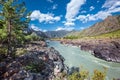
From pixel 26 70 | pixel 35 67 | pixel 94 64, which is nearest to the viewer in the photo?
pixel 26 70

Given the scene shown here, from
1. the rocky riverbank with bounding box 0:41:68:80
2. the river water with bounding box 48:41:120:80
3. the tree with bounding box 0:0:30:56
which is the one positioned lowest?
the river water with bounding box 48:41:120:80

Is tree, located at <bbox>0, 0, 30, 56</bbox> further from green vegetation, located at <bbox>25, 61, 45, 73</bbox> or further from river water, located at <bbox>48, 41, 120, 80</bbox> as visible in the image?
river water, located at <bbox>48, 41, 120, 80</bbox>

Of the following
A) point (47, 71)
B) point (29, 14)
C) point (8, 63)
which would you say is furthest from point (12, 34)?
point (47, 71)

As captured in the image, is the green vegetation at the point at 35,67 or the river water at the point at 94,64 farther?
the river water at the point at 94,64

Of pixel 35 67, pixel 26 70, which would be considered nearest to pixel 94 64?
pixel 35 67

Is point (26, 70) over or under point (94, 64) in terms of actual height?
over

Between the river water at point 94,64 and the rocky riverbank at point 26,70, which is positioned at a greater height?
the rocky riverbank at point 26,70

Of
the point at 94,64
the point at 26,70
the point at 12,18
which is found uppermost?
the point at 12,18

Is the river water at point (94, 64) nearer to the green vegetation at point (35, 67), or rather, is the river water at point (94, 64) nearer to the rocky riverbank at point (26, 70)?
the rocky riverbank at point (26, 70)

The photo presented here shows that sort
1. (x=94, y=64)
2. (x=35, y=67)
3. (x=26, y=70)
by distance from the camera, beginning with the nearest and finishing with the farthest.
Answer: (x=26, y=70) → (x=35, y=67) → (x=94, y=64)

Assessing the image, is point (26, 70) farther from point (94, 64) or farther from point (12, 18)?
point (94, 64)

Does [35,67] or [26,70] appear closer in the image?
[26,70]

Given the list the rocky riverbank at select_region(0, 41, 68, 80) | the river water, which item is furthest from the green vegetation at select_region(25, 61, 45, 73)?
the river water

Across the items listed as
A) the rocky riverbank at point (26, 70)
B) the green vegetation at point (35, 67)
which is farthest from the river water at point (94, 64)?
the green vegetation at point (35, 67)
